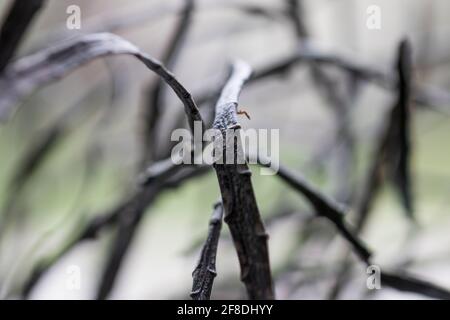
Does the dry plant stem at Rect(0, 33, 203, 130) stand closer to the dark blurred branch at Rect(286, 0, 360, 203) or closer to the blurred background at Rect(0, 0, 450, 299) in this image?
the blurred background at Rect(0, 0, 450, 299)

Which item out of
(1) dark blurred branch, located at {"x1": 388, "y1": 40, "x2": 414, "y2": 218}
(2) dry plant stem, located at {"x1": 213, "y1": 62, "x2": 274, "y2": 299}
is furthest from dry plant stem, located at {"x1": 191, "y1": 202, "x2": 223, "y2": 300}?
(1) dark blurred branch, located at {"x1": 388, "y1": 40, "x2": 414, "y2": 218}

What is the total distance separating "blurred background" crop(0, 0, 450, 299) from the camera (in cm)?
31

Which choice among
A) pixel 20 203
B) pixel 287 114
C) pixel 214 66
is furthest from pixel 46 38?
pixel 287 114

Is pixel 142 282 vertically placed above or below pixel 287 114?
below

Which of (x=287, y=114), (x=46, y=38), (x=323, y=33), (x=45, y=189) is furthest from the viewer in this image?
(x=323, y=33)

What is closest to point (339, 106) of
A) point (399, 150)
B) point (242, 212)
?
point (399, 150)

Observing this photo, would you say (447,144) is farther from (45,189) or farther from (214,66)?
(45,189)

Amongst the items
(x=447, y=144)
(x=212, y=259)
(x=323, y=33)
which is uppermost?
(x=323, y=33)

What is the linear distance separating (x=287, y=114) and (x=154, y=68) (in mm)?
489

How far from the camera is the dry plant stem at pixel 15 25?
20 cm

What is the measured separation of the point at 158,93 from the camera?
0.29 metres

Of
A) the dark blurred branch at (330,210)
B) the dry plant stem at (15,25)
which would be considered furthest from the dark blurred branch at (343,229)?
the dry plant stem at (15,25)

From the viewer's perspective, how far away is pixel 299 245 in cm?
33

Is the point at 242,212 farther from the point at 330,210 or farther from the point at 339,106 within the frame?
the point at 339,106
